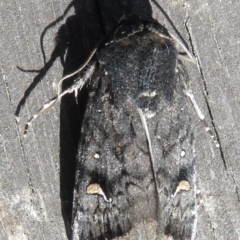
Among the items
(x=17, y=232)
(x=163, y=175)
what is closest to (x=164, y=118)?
(x=163, y=175)

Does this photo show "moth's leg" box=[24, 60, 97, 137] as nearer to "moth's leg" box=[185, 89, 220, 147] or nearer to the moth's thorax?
the moth's thorax

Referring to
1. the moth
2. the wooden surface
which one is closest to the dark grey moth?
the moth

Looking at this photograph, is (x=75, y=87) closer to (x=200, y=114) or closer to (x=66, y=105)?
Result: (x=66, y=105)

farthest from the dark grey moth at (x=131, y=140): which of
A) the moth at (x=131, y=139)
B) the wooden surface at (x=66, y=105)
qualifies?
the wooden surface at (x=66, y=105)

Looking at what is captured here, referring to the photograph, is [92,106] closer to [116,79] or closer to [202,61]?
[116,79]

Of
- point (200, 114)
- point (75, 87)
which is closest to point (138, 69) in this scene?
point (75, 87)

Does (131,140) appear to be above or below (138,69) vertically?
below

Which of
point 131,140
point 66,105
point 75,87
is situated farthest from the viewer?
Result: point 66,105
